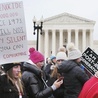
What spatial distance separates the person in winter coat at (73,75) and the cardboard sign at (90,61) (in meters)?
0.94

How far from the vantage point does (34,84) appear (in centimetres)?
417

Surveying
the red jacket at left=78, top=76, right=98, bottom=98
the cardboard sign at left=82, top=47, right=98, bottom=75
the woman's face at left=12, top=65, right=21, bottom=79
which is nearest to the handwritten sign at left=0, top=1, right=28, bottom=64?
the woman's face at left=12, top=65, right=21, bottom=79

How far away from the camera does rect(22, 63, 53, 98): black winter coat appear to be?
4133mm

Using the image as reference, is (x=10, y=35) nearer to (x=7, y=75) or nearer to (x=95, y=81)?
(x=7, y=75)

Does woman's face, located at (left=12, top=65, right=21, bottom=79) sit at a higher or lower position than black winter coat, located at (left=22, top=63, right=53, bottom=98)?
higher

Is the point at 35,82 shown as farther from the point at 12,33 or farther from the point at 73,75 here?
the point at 12,33

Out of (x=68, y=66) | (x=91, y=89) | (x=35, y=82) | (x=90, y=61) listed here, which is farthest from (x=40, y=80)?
(x=90, y=61)

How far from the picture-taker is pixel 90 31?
6850 cm

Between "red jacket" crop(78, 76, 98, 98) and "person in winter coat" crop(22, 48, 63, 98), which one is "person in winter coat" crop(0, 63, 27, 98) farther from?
"red jacket" crop(78, 76, 98, 98)

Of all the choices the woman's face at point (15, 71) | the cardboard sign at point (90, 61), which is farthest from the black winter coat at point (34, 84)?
the cardboard sign at point (90, 61)

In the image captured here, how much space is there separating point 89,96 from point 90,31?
66.5 m

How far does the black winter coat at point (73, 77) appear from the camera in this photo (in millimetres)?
4867

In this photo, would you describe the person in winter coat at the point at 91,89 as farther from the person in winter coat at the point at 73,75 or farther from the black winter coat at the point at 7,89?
the person in winter coat at the point at 73,75

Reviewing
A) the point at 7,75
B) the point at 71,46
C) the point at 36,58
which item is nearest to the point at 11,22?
the point at 7,75
